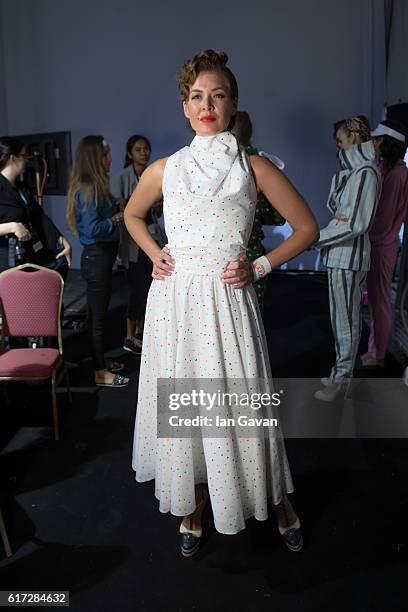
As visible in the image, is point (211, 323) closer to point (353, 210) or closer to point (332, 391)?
point (353, 210)

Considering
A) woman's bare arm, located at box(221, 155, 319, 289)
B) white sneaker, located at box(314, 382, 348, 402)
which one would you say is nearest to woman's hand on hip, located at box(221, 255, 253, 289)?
woman's bare arm, located at box(221, 155, 319, 289)

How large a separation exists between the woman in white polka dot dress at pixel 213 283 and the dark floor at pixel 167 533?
0.73 feet

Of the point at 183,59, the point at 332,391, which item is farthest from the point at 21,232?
the point at 183,59

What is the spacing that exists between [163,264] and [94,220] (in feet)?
4.57

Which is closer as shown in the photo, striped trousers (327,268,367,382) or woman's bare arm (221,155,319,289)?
woman's bare arm (221,155,319,289)

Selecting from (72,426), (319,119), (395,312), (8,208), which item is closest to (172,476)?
(72,426)

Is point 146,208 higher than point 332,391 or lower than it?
higher

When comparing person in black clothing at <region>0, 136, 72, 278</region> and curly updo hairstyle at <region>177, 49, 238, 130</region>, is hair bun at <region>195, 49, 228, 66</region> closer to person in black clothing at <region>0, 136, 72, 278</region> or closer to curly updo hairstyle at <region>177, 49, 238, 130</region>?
curly updo hairstyle at <region>177, 49, 238, 130</region>

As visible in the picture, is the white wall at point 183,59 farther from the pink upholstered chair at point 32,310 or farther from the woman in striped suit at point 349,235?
the pink upholstered chair at point 32,310

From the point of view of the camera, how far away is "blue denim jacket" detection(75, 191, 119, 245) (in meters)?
2.88

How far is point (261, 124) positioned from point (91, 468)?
4.85m

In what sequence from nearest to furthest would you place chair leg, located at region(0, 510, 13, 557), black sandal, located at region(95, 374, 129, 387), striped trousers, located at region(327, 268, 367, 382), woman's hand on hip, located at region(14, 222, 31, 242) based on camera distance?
chair leg, located at region(0, 510, 13, 557) → striped trousers, located at region(327, 268, 367, 382) → woman's hand on hip, located at region(14, 222, 31, 242) → black sandal, located at region(95, 374, 129, 387)

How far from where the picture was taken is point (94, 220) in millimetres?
2891

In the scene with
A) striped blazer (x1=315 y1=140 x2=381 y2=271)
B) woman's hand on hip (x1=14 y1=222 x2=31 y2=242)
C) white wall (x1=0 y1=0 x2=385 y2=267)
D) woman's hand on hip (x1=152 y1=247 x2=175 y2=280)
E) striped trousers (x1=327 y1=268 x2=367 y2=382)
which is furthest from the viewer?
white wall (x1=0 y1=0 x2=385 y2=267)
